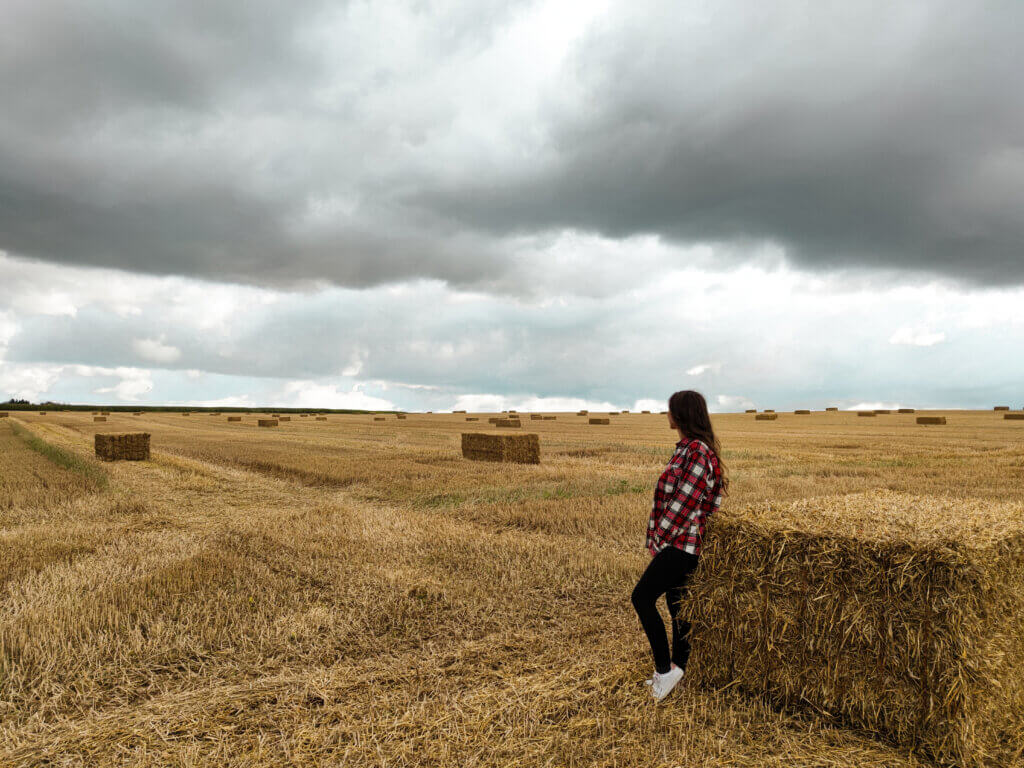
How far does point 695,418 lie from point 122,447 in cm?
2409

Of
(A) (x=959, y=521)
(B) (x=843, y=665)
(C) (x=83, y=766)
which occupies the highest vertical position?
(A) (x=959, y=521)

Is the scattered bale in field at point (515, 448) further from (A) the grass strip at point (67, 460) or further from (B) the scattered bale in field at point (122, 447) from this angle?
(B) the scattered bale in field at point (122, 447)

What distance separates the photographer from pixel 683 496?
189 inches

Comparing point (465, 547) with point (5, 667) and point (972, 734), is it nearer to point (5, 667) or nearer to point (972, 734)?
point (5, 667)

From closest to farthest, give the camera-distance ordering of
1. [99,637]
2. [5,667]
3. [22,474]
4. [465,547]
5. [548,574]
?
[5,667] < [99,637] < [548,574] < [465,547] < [22,474]

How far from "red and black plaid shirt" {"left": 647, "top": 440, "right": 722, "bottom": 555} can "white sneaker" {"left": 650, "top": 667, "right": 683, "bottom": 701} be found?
957 millimetres

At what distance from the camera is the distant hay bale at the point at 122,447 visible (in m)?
23.1

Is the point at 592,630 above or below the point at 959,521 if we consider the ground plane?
below

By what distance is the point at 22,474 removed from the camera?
60.4 ft

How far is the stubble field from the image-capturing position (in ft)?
14.6

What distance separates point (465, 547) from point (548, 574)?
1780mm

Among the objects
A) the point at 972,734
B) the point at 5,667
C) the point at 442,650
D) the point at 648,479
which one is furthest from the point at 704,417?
the point at 648,479

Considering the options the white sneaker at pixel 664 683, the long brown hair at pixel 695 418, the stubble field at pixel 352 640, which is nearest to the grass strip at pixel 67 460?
the stubble field at pixel 352 640

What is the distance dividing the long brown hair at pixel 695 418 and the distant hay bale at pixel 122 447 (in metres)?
23.0
